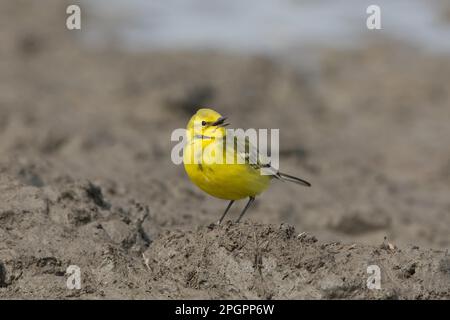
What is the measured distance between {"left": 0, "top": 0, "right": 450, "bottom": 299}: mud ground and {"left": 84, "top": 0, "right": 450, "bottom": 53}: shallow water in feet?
2.15

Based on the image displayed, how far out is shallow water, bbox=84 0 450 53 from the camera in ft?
59.7

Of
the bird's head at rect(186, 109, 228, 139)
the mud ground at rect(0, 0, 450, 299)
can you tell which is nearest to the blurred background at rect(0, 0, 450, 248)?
the mud ground at rect(0, 0, 450, 299)

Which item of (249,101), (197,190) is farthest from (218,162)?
(249,101)

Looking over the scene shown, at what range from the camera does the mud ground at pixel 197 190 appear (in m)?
6.79

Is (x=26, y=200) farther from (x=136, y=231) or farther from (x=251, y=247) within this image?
(x=251, y=247)

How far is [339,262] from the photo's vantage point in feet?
22.1

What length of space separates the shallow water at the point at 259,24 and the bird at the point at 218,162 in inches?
396

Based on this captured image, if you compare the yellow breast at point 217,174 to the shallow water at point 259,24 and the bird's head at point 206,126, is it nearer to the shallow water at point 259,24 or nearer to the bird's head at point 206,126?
the bird's head at point 206,126

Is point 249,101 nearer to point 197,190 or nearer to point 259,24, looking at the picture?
point 259,24

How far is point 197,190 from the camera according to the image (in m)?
11.3

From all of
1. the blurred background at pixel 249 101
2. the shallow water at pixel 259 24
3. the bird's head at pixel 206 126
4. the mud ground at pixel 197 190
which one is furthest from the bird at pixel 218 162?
the shallow water at pixel 259 24

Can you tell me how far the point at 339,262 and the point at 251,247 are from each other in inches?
24.1

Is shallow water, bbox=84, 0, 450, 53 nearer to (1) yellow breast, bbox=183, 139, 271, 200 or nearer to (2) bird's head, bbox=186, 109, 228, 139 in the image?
(2) bird's head, bbox=186, 109, 228, 139

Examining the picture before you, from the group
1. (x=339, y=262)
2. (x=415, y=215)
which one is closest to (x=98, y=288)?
(x=339, y=262)
